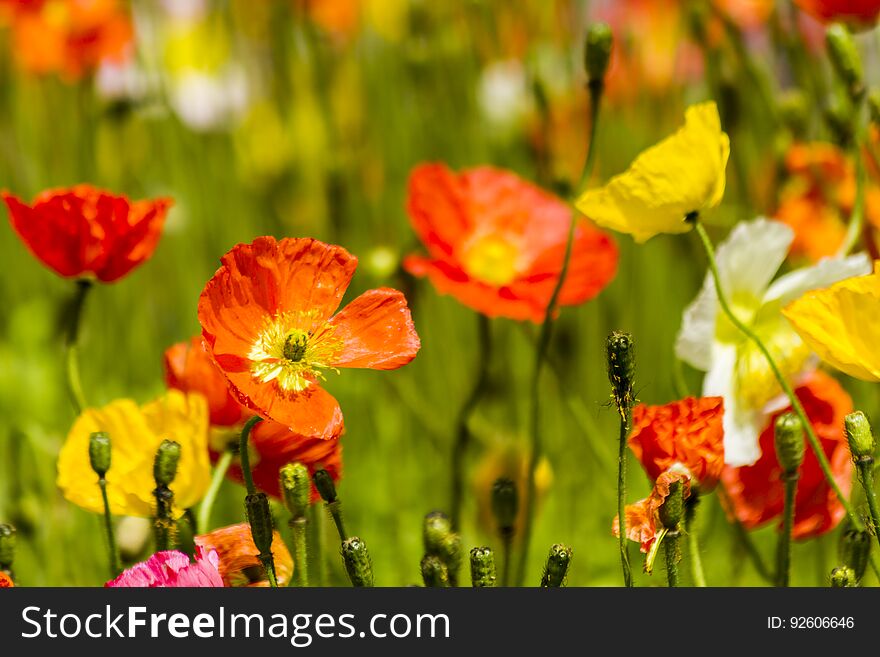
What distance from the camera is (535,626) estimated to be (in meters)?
0.58

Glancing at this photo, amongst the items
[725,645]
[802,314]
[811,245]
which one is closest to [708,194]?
[802,314]

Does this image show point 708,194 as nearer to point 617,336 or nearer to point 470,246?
point 617,336

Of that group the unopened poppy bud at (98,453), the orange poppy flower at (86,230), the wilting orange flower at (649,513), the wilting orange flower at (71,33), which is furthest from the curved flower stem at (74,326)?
the wilting orange flower at (71,33)

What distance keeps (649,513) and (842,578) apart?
108 millimetres

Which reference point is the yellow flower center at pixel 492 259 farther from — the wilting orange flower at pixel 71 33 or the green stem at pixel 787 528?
the wilting orange flower at pixel 71 33

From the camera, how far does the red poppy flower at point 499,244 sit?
0.92 m

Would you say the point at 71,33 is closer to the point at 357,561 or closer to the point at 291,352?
the point at 291,352

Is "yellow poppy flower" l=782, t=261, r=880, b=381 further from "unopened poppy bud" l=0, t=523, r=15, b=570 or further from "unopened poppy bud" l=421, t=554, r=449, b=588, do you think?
"unopened poppy bud" l=0, t=523, r=15, b=570

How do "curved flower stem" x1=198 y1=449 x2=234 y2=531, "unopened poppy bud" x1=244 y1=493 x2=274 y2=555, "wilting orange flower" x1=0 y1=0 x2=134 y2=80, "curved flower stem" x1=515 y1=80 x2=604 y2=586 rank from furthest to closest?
"wilting orange flower" x1=0 y1=0 x2=134 y2=80, "curved flower stem" x1=515 y1=80 x2=604 y2=586, "curved flower stem" x1=198 y1=449 x2=234 y2=531, "unopened poppy bud" x1=244 y1=493 x2=274 y2=555

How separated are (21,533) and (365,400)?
23.9 inches

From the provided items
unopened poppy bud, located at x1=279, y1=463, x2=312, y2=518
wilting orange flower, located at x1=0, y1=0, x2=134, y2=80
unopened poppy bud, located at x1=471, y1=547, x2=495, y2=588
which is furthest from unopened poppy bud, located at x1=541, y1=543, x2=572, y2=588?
wilting orange flower, located at x1=0, y1=0, x2=134, y2=80

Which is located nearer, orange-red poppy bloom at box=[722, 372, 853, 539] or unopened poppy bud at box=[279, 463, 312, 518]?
unopened poppy bud at box=[279, 463, 312, 518]

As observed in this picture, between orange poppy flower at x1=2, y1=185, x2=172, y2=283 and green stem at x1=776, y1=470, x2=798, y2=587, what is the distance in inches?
17.1

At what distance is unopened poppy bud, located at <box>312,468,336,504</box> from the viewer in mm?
628
